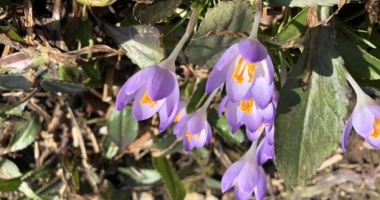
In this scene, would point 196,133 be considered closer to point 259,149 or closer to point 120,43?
point 259,149

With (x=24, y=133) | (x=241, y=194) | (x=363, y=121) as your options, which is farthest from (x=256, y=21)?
(x=24, y=133)

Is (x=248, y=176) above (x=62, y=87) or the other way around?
the other way around

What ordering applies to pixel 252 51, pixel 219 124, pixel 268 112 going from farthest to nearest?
pixel 219 124, pixel 268 112, pixel 252 51

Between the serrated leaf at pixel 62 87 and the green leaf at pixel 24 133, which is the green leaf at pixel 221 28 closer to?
the serrated leaf at pixel 62 87

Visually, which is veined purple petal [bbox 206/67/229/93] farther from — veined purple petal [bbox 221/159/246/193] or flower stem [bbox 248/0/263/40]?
veined purple petal [bbox 221/159/246/193]

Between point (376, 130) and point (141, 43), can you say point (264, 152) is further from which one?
point (141, 43)

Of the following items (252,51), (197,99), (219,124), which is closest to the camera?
(252,51)
